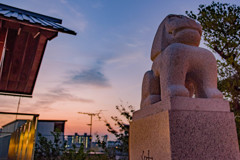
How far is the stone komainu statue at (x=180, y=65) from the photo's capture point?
1856mm

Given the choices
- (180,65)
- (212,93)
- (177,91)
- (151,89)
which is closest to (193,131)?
(177,91)

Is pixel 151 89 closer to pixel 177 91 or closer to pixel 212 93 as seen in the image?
pixel 177 91

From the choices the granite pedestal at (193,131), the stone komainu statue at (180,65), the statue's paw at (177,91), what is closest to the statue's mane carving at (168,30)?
the stone komainu statue at (180,65)

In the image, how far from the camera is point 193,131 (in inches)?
62.9

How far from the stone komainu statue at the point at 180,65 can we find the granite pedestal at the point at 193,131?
14 centimetres

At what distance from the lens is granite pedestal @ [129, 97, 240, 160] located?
1.54 metres

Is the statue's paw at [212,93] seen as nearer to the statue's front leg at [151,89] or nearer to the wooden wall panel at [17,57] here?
the statue's front leg at [151,89]

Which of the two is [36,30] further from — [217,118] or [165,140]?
[217,118]

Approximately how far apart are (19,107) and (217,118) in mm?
5575

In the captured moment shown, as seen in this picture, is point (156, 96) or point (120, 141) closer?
point (156, 96)

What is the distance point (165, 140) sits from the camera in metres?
1.61

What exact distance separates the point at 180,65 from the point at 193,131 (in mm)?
689

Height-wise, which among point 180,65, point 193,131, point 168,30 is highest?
point 168,30

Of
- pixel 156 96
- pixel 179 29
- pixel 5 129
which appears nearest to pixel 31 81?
pixel 5 129
